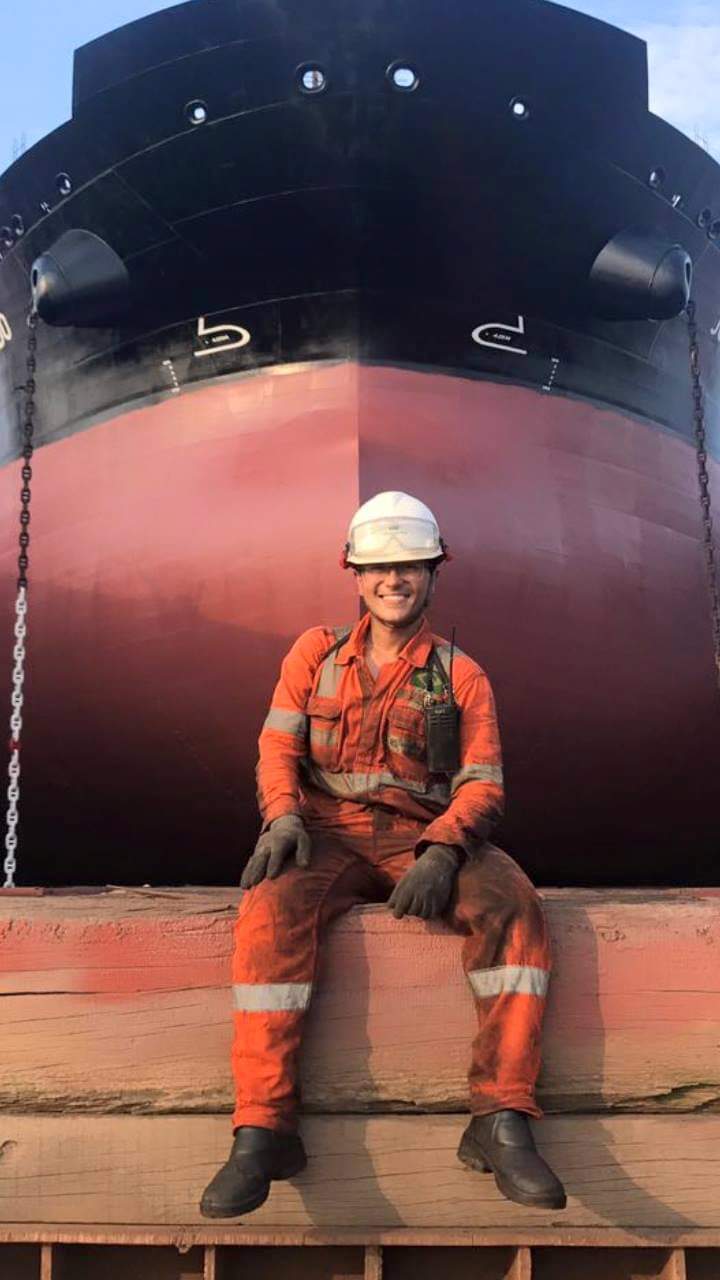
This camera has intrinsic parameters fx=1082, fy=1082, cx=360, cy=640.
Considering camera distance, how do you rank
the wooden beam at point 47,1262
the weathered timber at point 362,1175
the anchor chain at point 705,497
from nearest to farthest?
the wooden beam at point 47,1262 → the weathered timber at point 362,1175 → the anchor chain at point 705,497

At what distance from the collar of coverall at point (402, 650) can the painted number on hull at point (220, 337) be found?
3902mm

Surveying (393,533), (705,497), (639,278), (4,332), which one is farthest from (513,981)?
(4,332)

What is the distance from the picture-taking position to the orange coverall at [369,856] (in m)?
2.31

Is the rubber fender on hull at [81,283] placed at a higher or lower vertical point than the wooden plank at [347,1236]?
higher

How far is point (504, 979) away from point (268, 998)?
517 millimetres

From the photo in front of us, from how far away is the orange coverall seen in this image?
231 cm

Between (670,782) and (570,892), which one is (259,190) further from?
(570,892)

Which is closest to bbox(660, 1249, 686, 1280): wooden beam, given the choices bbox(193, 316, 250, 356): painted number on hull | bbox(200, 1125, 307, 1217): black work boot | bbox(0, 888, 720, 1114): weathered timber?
bbox(0, 888, 720, 1114): weathered timber

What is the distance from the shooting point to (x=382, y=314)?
632 centimetres

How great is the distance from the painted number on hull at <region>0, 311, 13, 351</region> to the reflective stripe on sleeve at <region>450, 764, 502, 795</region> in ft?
20.8

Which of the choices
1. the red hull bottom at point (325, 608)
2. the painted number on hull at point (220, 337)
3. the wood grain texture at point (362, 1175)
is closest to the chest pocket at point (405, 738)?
the wood grain texture at point (362, 1175)

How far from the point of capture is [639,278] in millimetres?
6715

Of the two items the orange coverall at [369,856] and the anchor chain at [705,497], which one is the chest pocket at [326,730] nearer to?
the orange coverall at [369,856]

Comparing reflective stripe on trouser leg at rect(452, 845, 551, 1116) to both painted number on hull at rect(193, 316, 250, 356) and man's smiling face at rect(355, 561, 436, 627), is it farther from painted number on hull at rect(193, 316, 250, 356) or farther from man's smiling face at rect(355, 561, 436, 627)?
painted number on hull at rect(193, 316, 250, 356)
